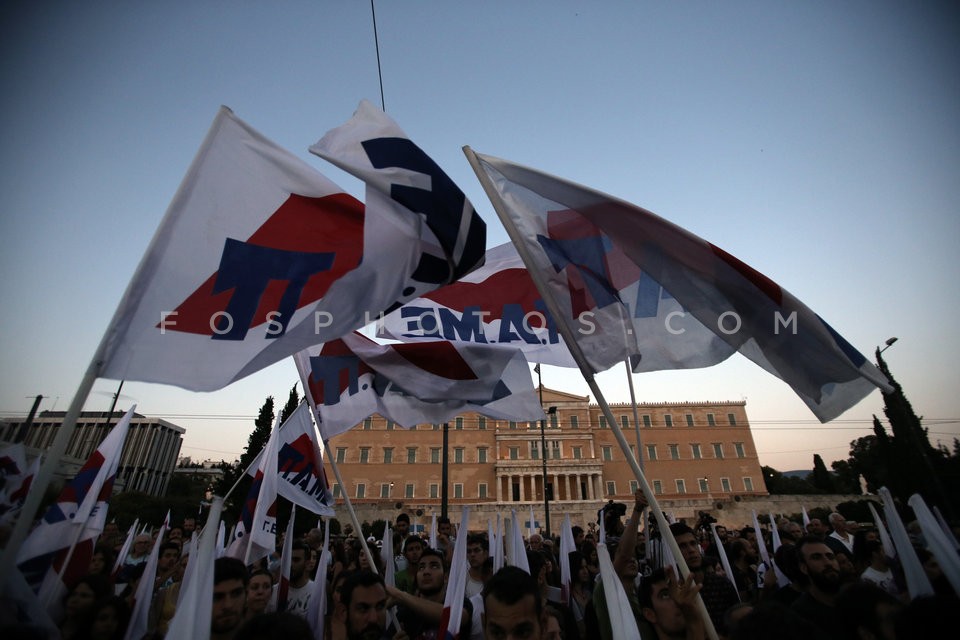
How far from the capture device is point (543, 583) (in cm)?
496

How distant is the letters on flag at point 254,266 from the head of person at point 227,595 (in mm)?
1283

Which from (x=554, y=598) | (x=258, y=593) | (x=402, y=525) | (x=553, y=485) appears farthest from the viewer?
(x=553, y=485)

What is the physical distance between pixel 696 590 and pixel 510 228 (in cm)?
238

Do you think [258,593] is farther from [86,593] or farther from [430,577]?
[430,577]

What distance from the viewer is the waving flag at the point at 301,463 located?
5556 mm

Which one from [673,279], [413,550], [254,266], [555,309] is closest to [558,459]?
[413,550]

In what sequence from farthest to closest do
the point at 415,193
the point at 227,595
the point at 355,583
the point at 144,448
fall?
the point at 144,448 → the point at 415,193 → the point at 355,583 → the point at 227,595

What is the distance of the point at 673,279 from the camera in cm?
328

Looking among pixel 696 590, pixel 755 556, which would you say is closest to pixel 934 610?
pixel 696 590

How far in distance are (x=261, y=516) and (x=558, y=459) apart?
197 feet

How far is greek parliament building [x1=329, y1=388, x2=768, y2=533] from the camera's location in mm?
57219

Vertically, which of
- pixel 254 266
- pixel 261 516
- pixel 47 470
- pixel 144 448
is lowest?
pixel 261 516

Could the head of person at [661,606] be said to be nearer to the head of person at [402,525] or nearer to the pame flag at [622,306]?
the pame flag at [622,306]

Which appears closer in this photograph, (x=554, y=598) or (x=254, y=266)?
(x=254, y=266)
